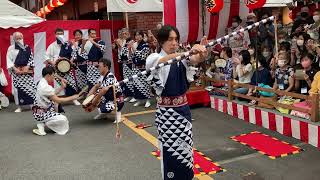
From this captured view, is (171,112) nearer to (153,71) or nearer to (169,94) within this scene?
(169,94)

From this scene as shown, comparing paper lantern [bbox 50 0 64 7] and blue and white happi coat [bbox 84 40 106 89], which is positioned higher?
paper lantern [bbox 50 0 64 7]

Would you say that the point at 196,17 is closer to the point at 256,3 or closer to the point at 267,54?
the point at 256,3

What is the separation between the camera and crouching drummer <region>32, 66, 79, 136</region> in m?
6.50

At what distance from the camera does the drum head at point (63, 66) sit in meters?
8.66

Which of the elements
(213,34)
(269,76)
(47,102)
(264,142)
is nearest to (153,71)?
(264,142)

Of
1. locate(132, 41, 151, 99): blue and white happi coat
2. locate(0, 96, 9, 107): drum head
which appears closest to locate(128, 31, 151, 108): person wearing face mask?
locate(132, 41, 151, 99): blue and white happi coat

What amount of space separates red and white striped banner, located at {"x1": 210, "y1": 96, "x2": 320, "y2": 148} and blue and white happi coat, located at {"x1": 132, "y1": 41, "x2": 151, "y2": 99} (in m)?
1.86

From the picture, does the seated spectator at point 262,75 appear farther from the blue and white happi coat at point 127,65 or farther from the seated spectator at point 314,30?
the blue and white happi coat at point 127,65

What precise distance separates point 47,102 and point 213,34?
390 centimetres

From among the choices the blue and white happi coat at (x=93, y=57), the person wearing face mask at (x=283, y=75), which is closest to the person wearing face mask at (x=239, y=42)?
the person wearing face mask at (x=283, y=75)

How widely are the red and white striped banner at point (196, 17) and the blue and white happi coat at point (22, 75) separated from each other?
3.62 meters

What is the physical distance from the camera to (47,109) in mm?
6688

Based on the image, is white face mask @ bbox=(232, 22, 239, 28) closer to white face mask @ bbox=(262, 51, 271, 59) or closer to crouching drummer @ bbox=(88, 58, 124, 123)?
white face mask @ bbox=(262, 51, 271, 59)

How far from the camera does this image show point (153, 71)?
3348 millimetres
